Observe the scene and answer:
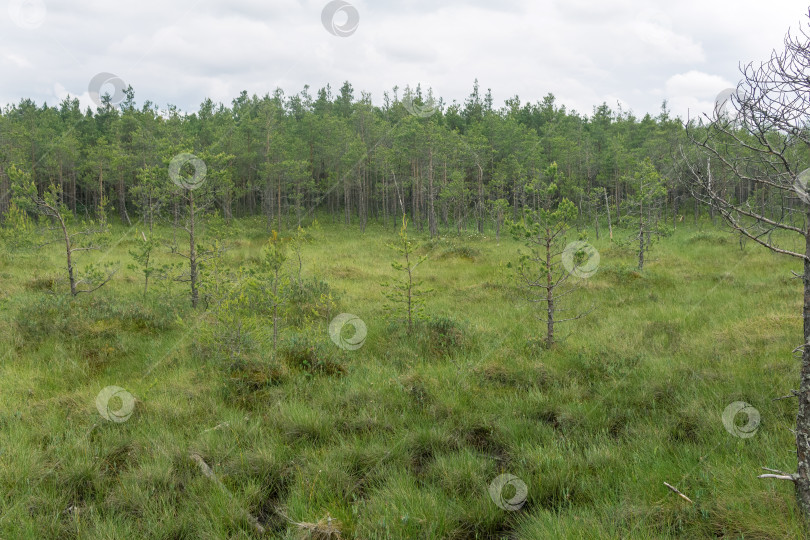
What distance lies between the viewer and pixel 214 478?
3895 mm

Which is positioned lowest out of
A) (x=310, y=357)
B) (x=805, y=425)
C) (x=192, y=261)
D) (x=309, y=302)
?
(x=310, y=357)

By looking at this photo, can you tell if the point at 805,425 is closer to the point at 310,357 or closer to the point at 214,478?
the point at 214,478

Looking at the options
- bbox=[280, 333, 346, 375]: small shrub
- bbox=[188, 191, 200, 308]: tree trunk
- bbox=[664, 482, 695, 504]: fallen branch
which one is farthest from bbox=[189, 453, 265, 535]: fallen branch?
bbox=[188, 191, 200, 308]: tree trunk

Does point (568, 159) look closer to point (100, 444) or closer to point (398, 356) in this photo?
point (398, 356)

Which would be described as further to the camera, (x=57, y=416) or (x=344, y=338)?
(x=344, y=338)

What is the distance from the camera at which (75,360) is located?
707 cm

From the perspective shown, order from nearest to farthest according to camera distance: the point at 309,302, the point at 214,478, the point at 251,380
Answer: the point at 214,478 → the point at 251,380 → the point at 309,302

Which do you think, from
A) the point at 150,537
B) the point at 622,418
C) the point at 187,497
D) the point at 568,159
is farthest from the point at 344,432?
the point at 568,159

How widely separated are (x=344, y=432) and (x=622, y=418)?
3191mm

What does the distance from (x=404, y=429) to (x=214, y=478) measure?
194 centimetres

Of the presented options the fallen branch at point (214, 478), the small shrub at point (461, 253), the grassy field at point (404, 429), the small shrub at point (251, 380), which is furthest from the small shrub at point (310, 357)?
the small shrub at point (461, 253)

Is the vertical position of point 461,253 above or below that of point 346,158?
below

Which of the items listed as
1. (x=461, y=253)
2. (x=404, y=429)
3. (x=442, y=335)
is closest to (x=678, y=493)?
(x=404, y=429)

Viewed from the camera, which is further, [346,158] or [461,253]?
[346,158]
